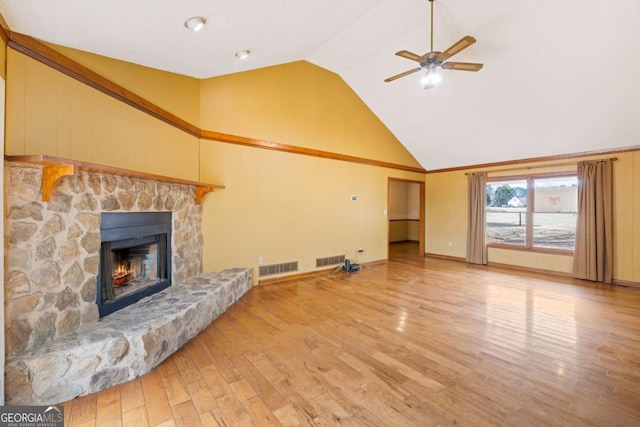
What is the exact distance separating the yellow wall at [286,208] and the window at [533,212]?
2.61 m

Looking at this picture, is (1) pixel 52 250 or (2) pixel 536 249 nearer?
(1) pixel 52 250

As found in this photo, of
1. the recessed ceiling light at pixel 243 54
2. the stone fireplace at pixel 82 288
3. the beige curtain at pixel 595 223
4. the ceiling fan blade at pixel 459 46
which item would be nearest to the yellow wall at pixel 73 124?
the stone fireplace at pixel 82 288

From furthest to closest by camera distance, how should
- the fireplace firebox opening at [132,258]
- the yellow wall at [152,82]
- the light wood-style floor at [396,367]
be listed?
the fireplace firebox opening at [132,258]
the yellow wall at [152,82]
the light wood-style floor at [396,367]

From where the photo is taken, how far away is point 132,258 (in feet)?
10.1

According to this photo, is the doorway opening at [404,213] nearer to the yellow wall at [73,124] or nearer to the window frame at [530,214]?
the window frame at [530,214]

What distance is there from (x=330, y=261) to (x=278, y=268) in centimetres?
120

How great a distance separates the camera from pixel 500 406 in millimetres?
1781

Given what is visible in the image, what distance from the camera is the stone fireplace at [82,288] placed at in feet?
5.87

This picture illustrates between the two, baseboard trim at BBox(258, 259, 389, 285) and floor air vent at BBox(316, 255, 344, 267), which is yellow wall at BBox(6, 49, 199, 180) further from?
floor air vent at BBox(316, 255, 344, 267)

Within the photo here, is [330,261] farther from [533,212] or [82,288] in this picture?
[533,212]

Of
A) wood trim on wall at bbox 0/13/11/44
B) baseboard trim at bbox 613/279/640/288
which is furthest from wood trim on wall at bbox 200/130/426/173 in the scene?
baseboard trim at bbox 613/279/640/288

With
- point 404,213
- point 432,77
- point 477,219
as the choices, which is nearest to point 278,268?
point 432,77

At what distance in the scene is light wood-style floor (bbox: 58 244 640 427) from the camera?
67.6 inches

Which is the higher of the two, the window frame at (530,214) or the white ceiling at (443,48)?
the white ceiling at (443,48)
